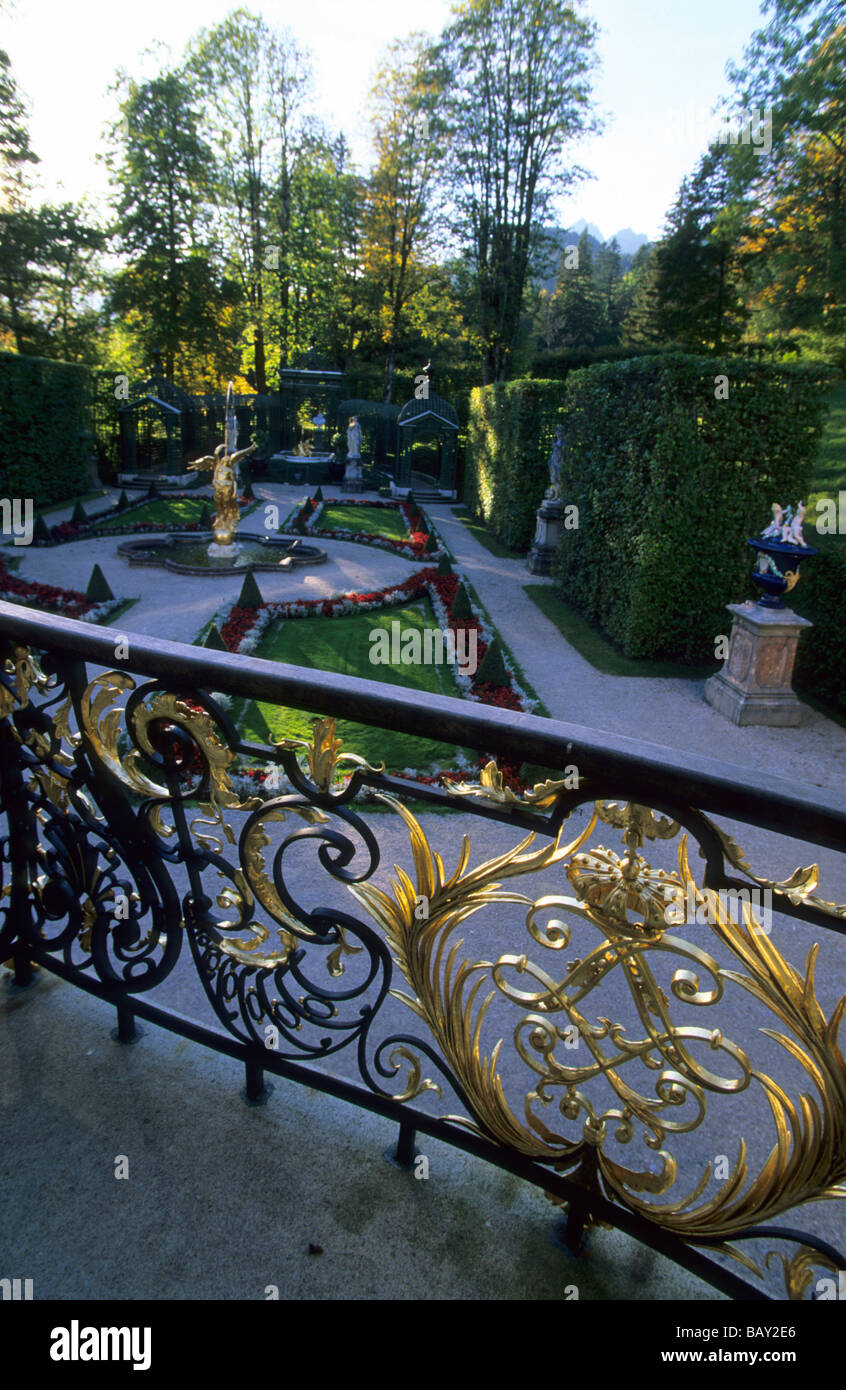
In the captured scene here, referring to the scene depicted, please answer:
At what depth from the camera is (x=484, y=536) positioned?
75.4 ft

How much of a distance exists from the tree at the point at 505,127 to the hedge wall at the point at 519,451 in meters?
10.0

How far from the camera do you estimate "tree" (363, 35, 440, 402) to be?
3180cm

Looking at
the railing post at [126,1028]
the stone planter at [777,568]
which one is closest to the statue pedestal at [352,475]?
the stone planter at [777,568]

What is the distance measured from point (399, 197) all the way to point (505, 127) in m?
7.44

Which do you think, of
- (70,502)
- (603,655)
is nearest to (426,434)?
(70,502)

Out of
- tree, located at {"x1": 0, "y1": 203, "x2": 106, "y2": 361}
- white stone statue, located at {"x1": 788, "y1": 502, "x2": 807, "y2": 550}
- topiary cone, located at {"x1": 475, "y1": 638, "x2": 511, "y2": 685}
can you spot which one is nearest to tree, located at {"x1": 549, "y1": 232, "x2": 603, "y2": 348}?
tree, located at {"x1": 0, "y1": 203, "x2": 106, "y2": 361}

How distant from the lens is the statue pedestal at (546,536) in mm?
17134

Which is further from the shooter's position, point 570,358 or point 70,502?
point 570,358

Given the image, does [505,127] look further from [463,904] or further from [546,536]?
[463,904]

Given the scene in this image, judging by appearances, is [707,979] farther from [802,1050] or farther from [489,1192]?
[802,1050]

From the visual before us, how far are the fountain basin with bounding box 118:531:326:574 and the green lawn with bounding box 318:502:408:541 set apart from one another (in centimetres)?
303

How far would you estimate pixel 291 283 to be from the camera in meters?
40.2

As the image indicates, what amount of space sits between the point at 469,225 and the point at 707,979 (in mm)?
34344
